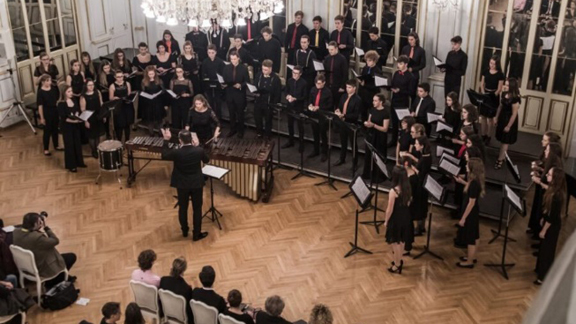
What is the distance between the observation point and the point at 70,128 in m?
11.0

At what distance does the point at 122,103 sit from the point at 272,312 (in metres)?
6.53

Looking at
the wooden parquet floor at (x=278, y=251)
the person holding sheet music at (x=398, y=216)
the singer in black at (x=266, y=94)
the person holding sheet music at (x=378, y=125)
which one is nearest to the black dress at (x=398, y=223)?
the person holding sheet music at (x=398, y=216)

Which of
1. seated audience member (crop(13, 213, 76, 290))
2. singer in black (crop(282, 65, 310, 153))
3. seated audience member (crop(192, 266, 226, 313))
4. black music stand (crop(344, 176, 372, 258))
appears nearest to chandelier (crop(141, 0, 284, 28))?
black music stand (crop(344, 176, 372, 258))

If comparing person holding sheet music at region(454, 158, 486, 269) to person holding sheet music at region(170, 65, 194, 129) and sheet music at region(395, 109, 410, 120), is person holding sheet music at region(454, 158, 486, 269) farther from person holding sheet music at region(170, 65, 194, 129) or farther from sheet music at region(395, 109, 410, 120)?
person holding sheet music at region(170, 65, 194, 129)

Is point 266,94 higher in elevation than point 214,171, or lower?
higher

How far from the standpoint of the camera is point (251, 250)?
9055 mm

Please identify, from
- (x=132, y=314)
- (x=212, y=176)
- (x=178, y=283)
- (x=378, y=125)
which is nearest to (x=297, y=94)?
(x=378, y=125)

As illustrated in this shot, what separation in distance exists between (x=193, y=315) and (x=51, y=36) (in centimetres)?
924

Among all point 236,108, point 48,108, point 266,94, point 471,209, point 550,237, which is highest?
point 266,94

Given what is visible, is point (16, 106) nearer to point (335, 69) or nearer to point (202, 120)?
point (202, 120)

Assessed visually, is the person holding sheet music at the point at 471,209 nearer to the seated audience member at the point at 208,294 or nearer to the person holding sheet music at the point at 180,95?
the seated audience member at the point at 208,294

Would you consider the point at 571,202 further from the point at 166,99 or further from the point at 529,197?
the point at 166,99

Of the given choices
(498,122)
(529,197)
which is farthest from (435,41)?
(529,197)

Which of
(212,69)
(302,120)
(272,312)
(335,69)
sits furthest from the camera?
(212,69)
